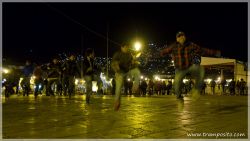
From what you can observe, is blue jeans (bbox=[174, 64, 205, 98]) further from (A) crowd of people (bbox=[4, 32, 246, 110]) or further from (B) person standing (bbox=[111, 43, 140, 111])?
(B) person standing (bbox=[111, 43, 140, 111])

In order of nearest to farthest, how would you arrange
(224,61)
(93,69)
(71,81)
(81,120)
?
(81,120) → (93,69) → (71,81) → (224,61)

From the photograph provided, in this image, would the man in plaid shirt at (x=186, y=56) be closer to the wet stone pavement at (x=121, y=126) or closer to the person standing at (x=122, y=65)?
the person standing at (x=122, y=65)

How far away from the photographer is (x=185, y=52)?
9.94 metres

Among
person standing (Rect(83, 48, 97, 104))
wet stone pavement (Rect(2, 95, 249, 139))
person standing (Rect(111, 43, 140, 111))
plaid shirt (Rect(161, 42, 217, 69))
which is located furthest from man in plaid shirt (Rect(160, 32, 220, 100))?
person standing (Rect(83, 48, 97, 104))

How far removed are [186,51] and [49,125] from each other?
3950 mm

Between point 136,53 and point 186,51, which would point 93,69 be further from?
point 186,51


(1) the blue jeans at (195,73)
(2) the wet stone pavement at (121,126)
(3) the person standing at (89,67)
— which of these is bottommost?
(2) the wet stone pavement at (121,126)

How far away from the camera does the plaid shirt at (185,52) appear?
9922mm

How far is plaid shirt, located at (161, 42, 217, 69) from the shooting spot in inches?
391

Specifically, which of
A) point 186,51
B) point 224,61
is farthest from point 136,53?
point 224,61

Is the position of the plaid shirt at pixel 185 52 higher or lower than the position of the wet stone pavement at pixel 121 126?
higher

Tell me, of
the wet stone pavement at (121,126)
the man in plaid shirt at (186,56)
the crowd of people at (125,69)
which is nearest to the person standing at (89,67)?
the crowd of people at (125,69)

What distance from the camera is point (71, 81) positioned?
60.7 ft

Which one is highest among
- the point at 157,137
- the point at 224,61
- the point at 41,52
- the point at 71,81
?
the point at 41,52
